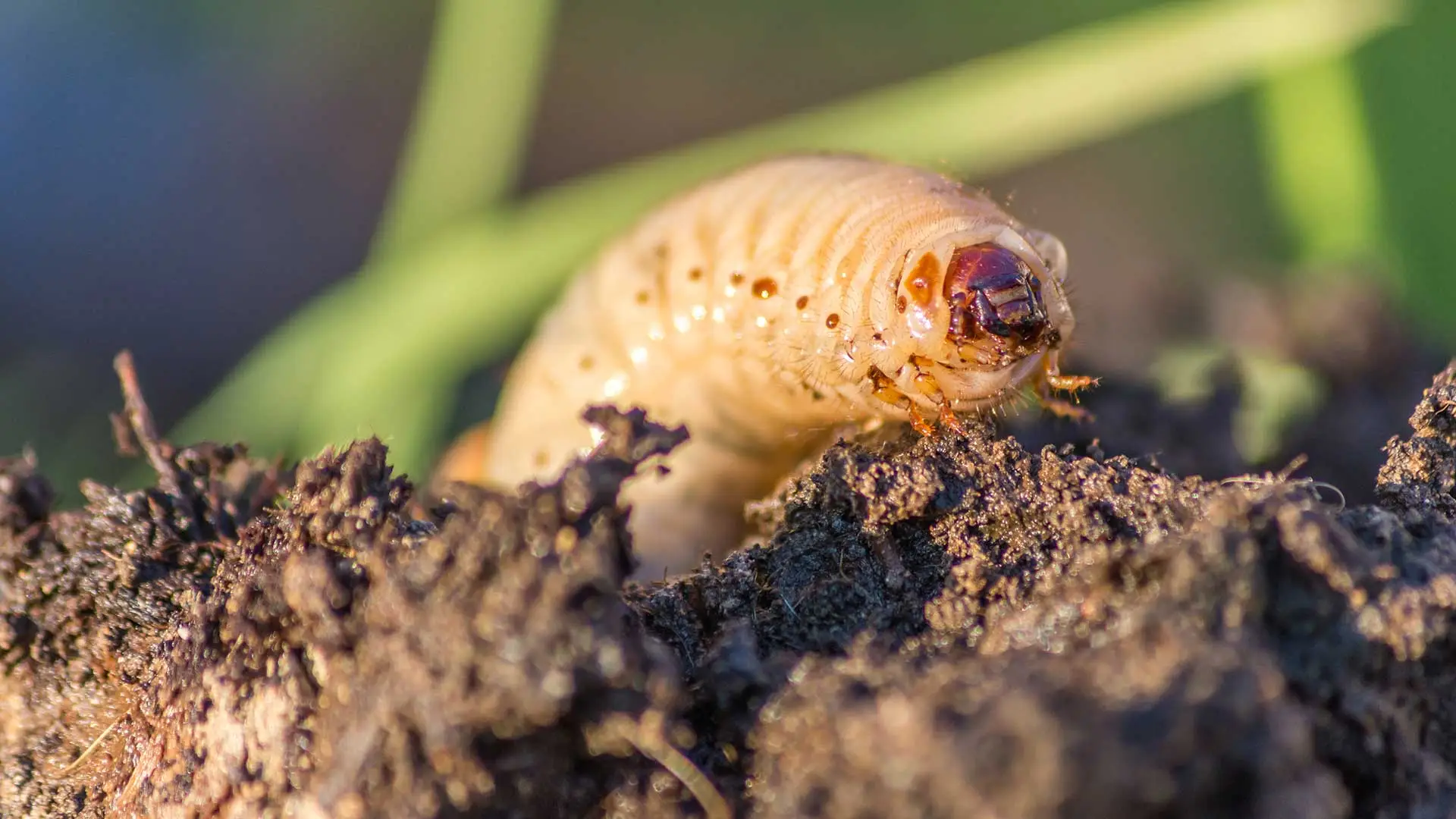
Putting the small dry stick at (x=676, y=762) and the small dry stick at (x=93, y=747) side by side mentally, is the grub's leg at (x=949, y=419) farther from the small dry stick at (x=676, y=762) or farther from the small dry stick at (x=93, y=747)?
the small dry stick at (x=93, y=747)

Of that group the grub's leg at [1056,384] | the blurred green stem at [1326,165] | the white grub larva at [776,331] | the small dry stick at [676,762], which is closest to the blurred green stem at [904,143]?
the blurred green stem at [1326,165]

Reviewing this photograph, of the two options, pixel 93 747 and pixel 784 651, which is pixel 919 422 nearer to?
pixel 784 651

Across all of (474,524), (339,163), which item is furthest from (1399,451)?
(339,163)

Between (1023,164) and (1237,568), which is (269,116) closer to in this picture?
(1023,164)

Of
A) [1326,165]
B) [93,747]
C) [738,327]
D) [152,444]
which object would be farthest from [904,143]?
[93,747]

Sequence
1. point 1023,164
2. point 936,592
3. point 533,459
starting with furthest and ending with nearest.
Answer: point 1023,164, point 533,459, point 936,592

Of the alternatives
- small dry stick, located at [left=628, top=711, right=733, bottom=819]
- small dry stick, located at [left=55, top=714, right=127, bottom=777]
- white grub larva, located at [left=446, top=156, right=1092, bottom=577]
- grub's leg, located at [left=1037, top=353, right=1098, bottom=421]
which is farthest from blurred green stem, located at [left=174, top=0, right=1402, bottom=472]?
small dry stick, located at [left=628, top=711, right=733, bottom=819]

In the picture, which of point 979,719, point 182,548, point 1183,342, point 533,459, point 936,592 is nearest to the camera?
point 979,719
